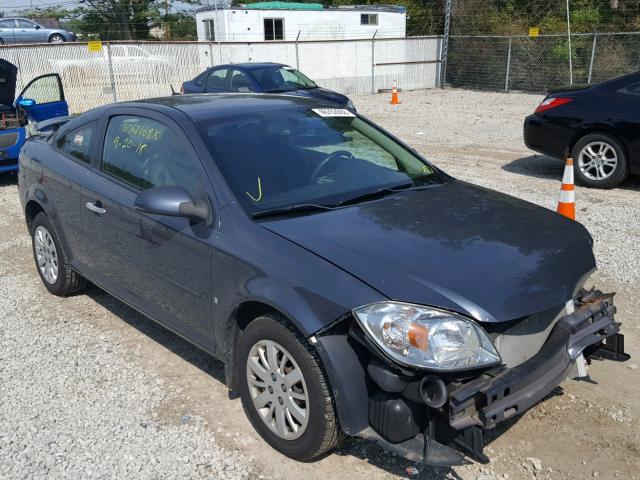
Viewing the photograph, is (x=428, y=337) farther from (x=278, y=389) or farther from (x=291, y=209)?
(x=291, y=209)

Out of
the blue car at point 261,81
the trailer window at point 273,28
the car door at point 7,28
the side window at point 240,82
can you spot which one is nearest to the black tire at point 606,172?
the blue car at point 261,81

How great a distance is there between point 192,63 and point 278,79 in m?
6.48

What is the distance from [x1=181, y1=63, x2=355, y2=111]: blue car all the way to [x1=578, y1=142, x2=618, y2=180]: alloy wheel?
5832 mm

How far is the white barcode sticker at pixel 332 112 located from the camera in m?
4.24

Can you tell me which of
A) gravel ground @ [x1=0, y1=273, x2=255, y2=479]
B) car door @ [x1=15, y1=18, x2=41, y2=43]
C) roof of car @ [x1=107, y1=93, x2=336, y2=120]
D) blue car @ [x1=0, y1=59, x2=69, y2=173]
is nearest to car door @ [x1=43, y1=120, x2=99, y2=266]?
roof of car @ [x1=107, y1=93, x2=336, y2=120]

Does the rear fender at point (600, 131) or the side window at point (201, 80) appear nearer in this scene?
the rear fender at point (600, 131)

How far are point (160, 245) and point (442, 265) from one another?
5.51 feet

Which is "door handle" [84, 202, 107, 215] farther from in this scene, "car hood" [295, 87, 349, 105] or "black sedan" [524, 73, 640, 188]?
"car hood" [295, 87, 349, 105]

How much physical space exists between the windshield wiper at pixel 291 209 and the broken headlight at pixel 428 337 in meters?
0.90

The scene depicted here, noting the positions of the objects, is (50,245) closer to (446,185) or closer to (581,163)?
(446,185)

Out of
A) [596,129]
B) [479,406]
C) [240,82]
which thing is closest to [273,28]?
[240,82]

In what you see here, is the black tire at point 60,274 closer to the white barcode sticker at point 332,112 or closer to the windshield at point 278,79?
Answer: the white barcode sticker at point 332,112

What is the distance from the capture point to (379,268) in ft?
9.18

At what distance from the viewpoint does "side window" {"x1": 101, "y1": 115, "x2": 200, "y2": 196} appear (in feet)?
12.0
